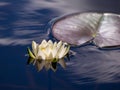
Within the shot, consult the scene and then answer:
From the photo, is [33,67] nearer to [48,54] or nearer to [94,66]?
[48,54]

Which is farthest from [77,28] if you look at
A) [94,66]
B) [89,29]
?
[94,66]

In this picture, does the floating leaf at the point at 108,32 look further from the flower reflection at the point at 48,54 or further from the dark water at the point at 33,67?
the flower reflection at the point at 48,54

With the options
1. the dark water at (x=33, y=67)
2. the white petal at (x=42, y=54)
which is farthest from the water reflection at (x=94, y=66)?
the white petal at (x=42, y=54)

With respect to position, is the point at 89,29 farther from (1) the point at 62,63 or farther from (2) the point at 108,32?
(1) the point at 62,63

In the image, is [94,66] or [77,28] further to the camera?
[77,28]

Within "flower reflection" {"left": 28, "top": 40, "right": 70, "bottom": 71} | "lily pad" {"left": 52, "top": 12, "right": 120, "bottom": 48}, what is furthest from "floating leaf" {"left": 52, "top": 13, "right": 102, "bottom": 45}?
"flower reflection" {"left": 28, "top": 40, "right": 70, "bottom": 71}

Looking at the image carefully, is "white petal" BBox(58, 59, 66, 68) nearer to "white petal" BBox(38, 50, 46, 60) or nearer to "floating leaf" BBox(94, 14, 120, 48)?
"white petal" BBox(38, 50, 46, 60)
